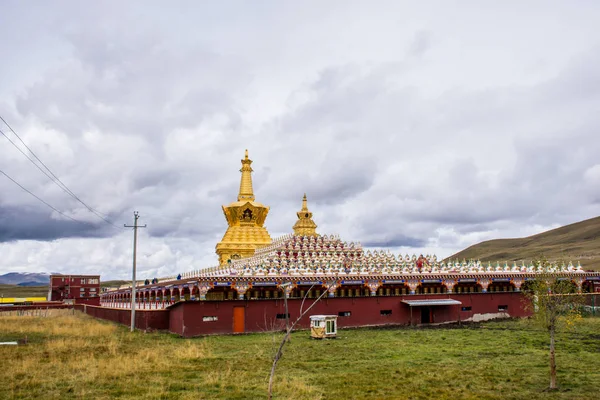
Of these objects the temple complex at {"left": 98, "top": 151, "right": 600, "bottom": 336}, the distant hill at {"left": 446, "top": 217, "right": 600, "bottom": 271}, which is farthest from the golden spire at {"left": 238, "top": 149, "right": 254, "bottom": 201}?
the distant hill at {"left": 446, "top": 217, "right": 600, "bottom": 271}

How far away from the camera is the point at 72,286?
102688 millimetres

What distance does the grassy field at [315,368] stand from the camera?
18047 mm

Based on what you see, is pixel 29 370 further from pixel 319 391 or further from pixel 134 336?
pixel 134 336

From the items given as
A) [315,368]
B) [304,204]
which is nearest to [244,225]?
[304,204]

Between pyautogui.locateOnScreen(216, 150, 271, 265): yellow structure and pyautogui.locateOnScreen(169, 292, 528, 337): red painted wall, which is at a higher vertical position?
pyautogui.locateOnScreen(216, 150, 271, 265): yellow structure

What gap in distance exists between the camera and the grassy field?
18047 mm

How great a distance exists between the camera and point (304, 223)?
6812 centimetres

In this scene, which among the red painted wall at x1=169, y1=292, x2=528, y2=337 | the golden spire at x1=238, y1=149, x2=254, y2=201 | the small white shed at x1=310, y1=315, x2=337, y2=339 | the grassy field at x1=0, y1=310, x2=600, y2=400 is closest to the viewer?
the grassy field at x1=0, y1=310, x2=600, y2=400

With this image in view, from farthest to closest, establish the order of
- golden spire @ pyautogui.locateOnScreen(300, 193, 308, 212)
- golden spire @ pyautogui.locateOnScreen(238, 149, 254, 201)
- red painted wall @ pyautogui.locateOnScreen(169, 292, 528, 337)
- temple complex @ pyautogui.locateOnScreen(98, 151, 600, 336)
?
golden spire @ pyautogui.locateOnScreen(238, 149, 254, 201)
golden spire @ pyautogui.locateOnScreen(300, 193, 308, 212)
temple complex @ pyautogui.locateOnScreen(98, 151, 600, 336)
red painted wall @ pyautogui.locateOnScreen(169, 292, 528, 337)

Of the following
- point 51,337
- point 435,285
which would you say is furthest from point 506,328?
point 51,337

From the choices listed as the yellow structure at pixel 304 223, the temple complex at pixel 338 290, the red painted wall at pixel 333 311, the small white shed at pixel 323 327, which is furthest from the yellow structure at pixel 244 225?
the small white shed at pixel 323 327

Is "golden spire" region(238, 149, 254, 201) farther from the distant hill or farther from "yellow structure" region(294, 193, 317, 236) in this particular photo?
the distant hill

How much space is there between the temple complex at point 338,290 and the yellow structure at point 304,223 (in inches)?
457

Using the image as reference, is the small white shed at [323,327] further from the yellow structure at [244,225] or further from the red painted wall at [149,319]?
the yellow structure at [244,225]
